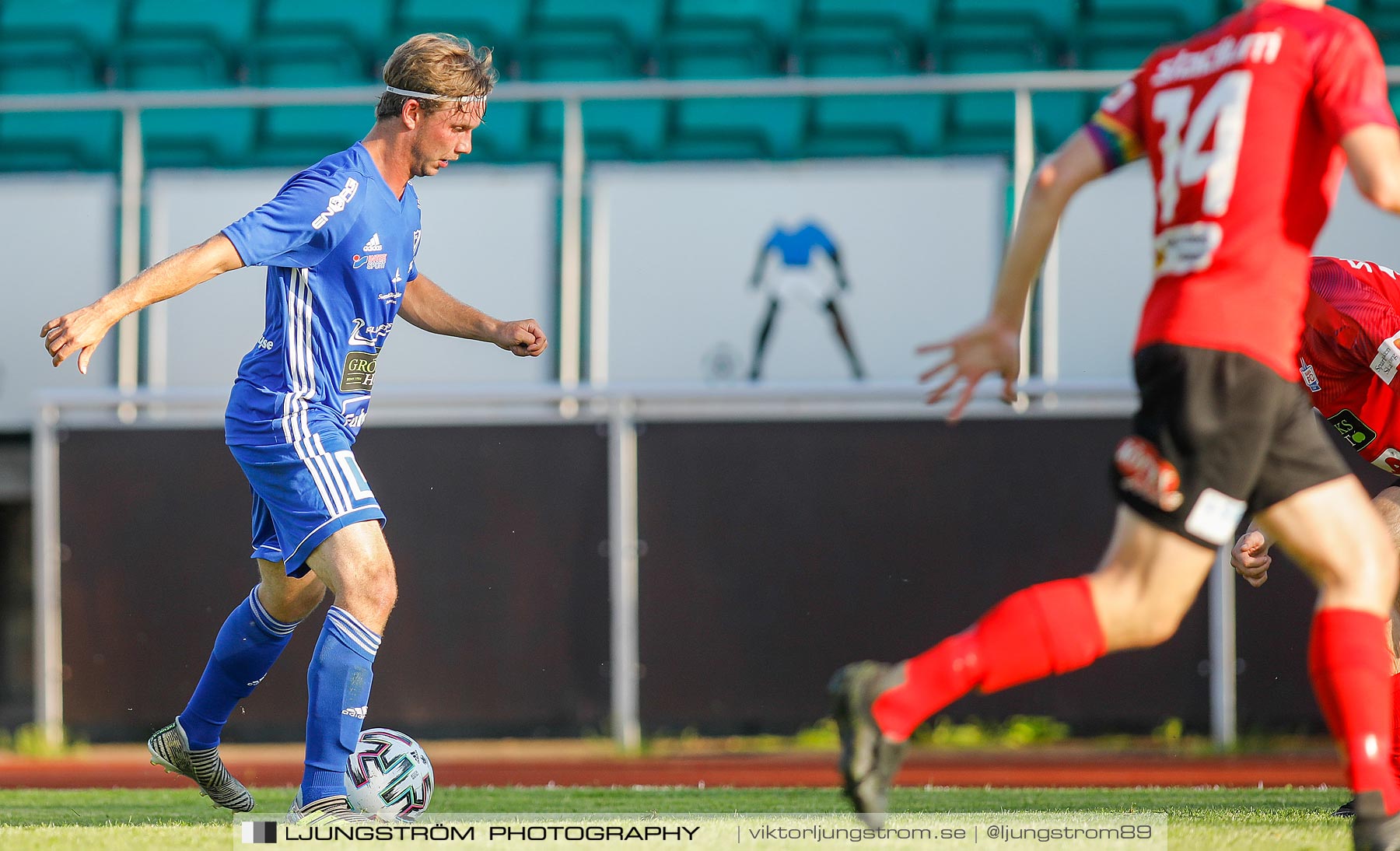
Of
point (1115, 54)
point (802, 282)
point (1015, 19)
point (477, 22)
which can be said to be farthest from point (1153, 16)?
point (477, 22)

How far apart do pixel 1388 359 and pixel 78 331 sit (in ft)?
10.6

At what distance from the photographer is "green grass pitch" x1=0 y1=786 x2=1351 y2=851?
354 cm

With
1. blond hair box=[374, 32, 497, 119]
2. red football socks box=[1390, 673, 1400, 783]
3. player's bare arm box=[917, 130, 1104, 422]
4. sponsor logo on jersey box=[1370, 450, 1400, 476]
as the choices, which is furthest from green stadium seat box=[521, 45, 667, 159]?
player's bare arm box=[917, 130, 1104, 422]

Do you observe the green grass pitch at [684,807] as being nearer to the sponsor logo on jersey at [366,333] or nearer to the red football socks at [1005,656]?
the red football socks at [1005,656]

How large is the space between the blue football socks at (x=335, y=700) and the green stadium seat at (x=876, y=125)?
18.4 ft

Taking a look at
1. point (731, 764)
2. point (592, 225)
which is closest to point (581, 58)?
point (592, 225)

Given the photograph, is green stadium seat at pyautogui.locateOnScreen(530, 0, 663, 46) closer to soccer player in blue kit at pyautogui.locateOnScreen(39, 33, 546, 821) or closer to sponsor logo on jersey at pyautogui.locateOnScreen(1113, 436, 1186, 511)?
soccer player in blue kit at pyautogui.locateOnScreen(39, 33, 546, 821)

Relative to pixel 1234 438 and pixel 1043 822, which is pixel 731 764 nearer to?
pixel 1043 822

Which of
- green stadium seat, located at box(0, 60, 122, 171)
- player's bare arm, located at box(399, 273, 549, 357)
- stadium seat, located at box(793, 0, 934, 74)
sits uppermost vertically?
stadium seat, located at box(793, 0, 934, 74)

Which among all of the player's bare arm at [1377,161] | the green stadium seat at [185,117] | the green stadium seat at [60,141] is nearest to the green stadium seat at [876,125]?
the green stadium seat at [185,117]

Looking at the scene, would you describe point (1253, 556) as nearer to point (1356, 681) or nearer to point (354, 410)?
point (1356, 681)

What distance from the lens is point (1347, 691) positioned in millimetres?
2855

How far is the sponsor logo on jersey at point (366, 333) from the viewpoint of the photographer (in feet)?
14.1

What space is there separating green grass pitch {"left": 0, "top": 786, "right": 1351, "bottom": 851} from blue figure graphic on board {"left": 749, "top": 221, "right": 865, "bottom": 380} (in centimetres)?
288
